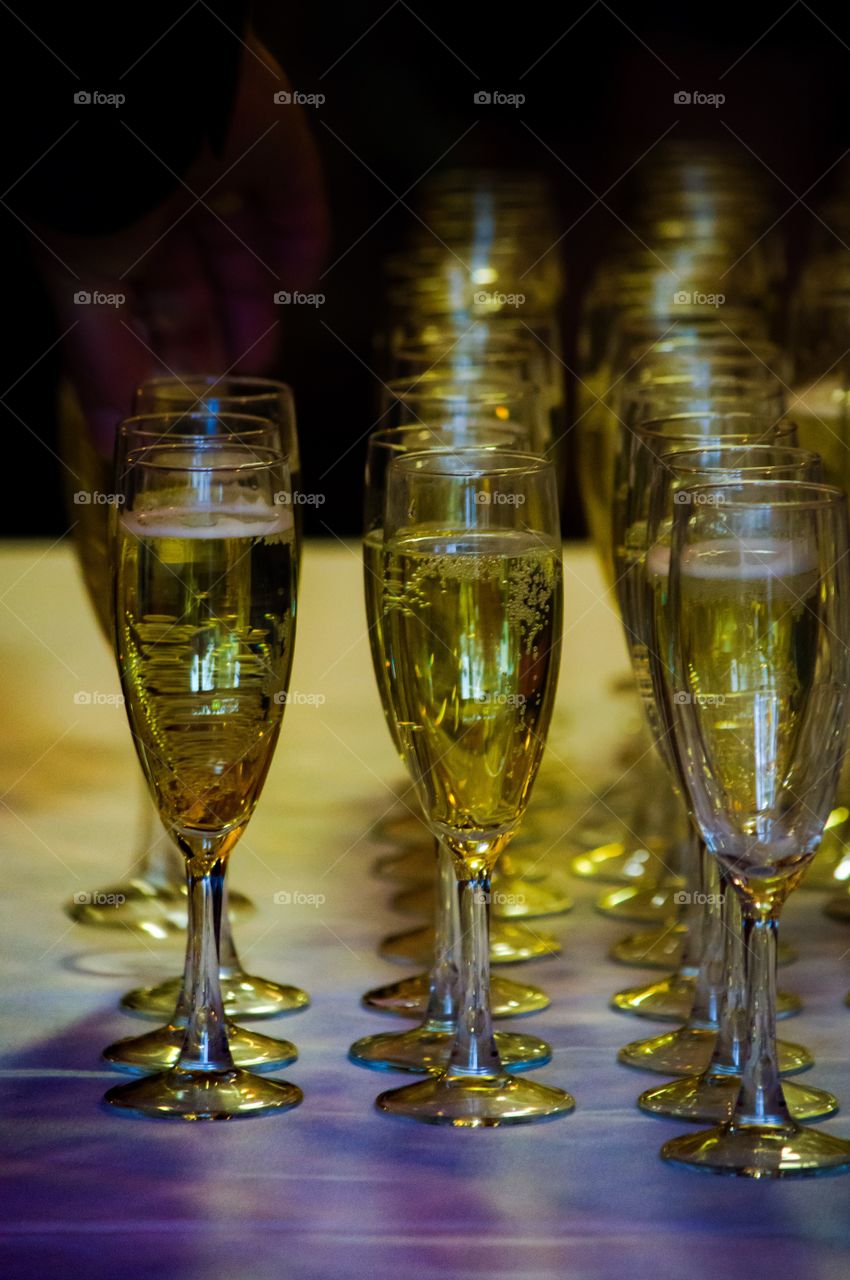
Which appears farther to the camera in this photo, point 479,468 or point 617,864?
point 617,864

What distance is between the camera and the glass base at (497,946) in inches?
35.2

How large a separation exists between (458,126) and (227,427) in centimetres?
116

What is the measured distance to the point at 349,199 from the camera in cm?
198

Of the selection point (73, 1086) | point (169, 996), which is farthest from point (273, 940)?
point (73, 1086)

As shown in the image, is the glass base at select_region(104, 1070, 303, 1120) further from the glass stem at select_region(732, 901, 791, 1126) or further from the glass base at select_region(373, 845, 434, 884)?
the glass base at select_region(373, 845, 434, 884)

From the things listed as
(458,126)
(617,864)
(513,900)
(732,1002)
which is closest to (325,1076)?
(732,1002)

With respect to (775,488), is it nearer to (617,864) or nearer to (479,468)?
(479,468)

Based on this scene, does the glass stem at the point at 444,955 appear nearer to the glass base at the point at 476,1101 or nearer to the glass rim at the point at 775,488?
the glass base at the point at 476,1101

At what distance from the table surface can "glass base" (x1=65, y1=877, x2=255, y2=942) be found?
0.01 m

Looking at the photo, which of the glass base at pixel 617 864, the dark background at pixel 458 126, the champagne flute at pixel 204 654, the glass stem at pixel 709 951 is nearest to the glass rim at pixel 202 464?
the champagne flute at pixel 204 654

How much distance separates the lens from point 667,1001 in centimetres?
84

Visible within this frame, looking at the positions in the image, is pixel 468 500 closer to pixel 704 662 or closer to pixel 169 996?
pixel 704 662

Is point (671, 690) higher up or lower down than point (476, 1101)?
higher up

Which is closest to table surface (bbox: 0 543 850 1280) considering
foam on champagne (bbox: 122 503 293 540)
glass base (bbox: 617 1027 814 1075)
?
glass base (bbox: 617 1027 814 1075)
